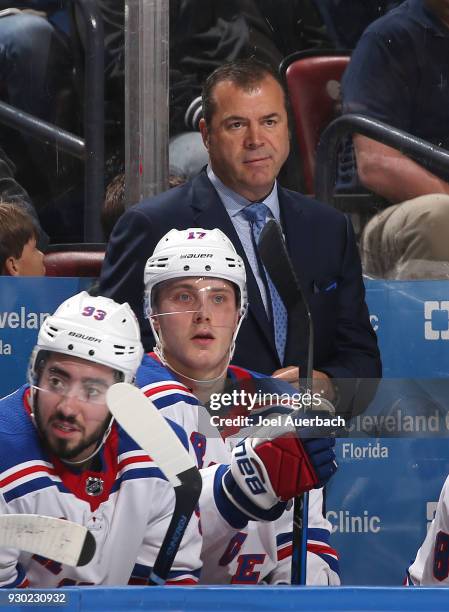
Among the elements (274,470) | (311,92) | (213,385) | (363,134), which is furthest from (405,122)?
(274,470)

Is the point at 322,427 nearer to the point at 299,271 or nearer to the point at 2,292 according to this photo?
the point at 299,271

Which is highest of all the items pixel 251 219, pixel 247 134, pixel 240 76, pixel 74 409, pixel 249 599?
pixel 240 76

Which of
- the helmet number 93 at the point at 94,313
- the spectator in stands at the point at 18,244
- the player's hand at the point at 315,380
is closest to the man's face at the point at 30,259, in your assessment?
the spectator in stands at the point at 18,244

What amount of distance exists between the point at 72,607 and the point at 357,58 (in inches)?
51.5

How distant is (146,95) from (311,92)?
357 mm

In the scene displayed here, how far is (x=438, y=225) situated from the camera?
110 inches

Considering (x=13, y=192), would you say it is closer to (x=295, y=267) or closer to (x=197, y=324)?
(x=197, y=324)

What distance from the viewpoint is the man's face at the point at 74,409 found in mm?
2512

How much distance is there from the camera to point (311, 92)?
9.15 ft

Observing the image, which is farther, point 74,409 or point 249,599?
point 74,409

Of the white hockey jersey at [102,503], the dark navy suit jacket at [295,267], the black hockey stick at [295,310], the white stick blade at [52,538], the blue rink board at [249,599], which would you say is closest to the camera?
the blue rink board at [249,599]

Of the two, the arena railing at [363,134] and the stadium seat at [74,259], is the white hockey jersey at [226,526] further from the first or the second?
the arena railing at [363,134]

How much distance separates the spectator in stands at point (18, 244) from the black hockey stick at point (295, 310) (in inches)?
19.2

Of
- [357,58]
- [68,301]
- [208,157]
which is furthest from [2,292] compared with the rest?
[357,58]
